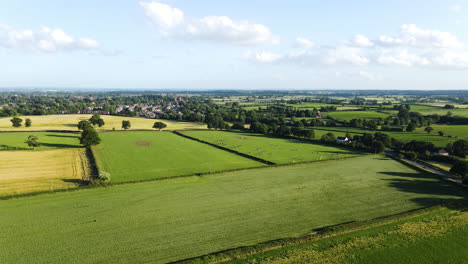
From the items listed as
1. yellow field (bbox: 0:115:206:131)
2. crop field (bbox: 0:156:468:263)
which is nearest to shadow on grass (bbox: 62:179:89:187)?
crop field (bbox: 0:156:468:263)

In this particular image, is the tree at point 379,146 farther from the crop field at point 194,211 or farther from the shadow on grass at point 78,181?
the shadow on grass at point 78,181

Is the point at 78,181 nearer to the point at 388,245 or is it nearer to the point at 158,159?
the point at 158,159

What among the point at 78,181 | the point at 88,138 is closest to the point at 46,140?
the point at 88,138

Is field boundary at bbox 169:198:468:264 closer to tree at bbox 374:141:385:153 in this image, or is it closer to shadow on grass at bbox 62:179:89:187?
shadow on grass at bbox 62:179:89:187

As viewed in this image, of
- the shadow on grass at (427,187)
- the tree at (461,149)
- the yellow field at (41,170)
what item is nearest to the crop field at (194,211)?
the shadow on grass at (427,187)

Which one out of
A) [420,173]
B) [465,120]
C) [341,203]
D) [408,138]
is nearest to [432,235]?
[341,203]
